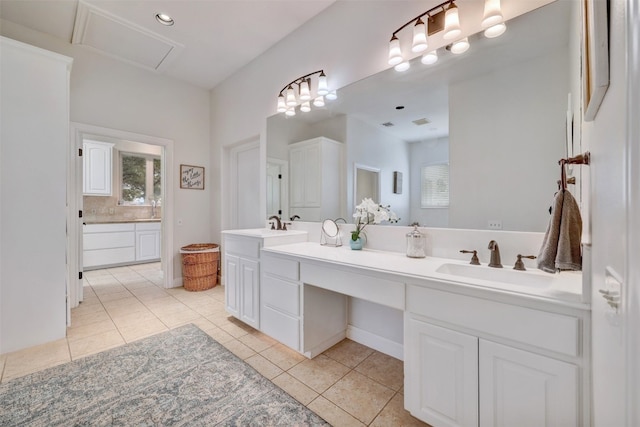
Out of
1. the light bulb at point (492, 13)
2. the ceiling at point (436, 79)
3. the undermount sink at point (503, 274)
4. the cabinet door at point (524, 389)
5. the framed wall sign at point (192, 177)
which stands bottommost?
the cabinet door at point (524, 389)

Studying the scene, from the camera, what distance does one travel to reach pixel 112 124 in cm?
316

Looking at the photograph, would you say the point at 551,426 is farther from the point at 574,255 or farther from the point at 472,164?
the point at 472,164

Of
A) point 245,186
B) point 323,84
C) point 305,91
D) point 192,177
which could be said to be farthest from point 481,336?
point 192,177

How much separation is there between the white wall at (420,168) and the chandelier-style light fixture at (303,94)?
95 cm

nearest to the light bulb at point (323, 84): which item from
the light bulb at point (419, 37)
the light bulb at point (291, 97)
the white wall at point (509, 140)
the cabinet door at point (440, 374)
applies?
the light bulb at point (291, 97)

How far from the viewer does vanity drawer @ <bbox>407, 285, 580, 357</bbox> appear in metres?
0.92

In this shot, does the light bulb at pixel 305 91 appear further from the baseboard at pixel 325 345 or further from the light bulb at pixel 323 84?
the baseboard at pixel 325 345

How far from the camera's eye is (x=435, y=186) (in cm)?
176

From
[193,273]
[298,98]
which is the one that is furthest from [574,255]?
[193,273]

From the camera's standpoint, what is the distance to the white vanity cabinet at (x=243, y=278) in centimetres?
225

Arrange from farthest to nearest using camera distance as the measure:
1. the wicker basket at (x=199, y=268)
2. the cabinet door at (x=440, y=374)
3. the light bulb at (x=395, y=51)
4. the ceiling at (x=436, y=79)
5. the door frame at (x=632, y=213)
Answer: the wicker basket at (x=199, y=268) < the light bulb at (x=395, y=51) < the ceiling at (x=436, y=79) < the cabinet door at (x=440, y=374) < the door frame at (x=632, y=213)

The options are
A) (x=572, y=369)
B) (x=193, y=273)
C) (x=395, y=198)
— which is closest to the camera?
(x=572, y=369)

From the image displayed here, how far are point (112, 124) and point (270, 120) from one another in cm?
196

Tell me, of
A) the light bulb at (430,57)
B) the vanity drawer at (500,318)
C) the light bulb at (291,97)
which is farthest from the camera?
the light bulb at (291,97)
